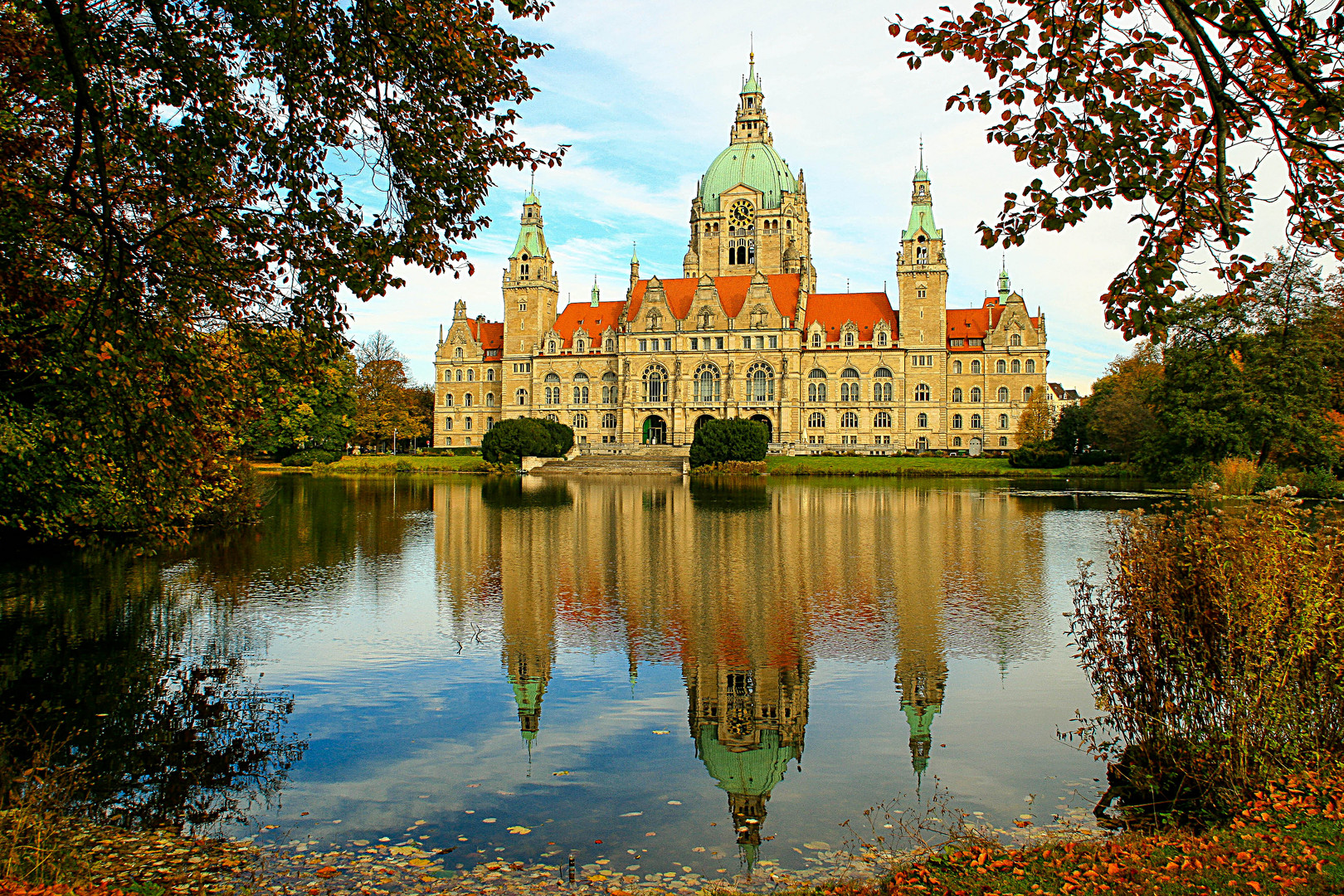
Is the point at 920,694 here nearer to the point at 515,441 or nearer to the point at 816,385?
the point at 515,441

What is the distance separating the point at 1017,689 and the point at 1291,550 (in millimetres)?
4191

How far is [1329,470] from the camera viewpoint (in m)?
34.7

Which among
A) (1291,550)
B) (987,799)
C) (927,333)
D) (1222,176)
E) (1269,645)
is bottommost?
(987,799)

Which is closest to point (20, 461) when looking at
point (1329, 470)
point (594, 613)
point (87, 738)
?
point (87, 738)

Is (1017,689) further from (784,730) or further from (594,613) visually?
(594,613)

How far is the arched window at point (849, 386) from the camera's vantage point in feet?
241

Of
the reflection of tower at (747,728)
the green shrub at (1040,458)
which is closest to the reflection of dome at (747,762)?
the reflection of tower at (747,728)

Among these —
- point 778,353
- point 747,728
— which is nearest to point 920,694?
point 747,728

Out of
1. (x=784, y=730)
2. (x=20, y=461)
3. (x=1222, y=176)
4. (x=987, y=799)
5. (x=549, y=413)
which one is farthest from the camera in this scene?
(x=549, y=413)

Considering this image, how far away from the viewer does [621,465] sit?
207 feet

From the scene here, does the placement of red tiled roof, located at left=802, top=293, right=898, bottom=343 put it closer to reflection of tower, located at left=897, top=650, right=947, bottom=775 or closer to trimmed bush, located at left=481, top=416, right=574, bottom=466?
trimmed bush, located at left=481, top=416, right=574, bottom=466

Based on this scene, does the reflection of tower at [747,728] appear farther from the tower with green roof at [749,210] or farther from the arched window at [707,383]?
the tower with green roof at [749,210]

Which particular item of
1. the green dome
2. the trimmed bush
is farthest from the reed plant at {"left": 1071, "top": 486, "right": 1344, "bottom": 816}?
the green dome

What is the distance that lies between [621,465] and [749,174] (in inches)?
1425
